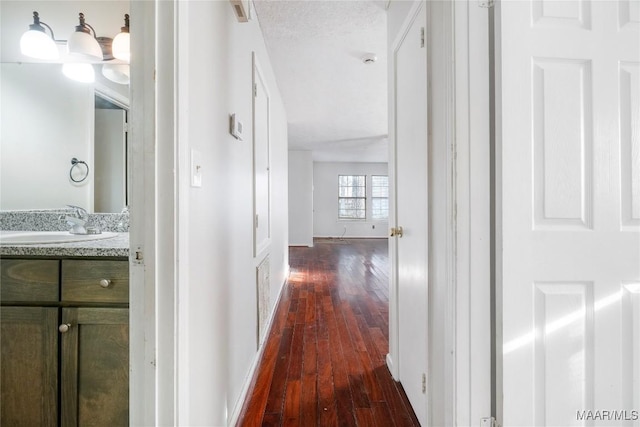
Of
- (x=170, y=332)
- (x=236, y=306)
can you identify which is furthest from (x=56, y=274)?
(x=236, y=306)

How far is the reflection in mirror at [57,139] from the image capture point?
4.84ft

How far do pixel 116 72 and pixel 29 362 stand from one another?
1429 mm

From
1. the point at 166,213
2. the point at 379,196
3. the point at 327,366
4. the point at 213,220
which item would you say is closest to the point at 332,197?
the point at 379,196

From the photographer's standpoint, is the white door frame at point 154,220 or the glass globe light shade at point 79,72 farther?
the glass globe light shade at point 79,72

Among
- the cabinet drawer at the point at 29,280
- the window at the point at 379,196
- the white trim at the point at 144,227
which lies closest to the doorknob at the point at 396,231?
the white trim at the point at 144,227

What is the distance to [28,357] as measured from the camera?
0.96 meters

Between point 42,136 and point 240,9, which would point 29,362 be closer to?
point 42,136

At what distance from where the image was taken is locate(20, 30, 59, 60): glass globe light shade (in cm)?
142

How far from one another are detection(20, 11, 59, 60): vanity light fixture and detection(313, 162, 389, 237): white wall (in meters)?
7.87

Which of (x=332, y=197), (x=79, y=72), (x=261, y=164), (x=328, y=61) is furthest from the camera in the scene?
(x=332, y=197)

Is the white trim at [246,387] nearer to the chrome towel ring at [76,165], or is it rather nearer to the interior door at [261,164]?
the interior door at [261,164]

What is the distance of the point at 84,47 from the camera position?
1.43 meters

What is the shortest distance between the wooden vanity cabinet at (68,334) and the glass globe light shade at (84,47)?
3.75 feet

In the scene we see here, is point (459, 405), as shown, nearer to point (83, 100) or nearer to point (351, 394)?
point (351, 394)
